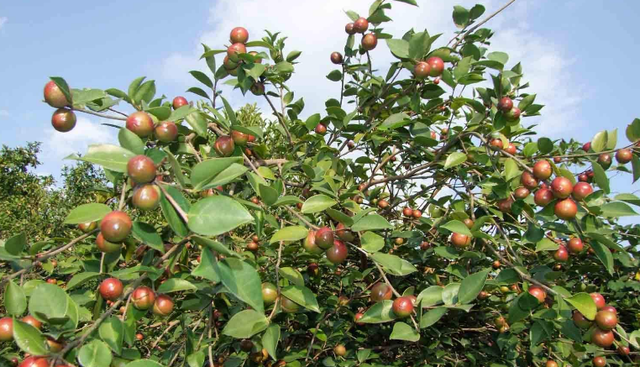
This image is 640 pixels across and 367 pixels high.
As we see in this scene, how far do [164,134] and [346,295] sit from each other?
1.63 metres

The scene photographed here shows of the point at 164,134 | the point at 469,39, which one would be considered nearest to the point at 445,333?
the point at 469,39

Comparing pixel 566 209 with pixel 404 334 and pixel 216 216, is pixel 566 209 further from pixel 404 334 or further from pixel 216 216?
pixel 216 216

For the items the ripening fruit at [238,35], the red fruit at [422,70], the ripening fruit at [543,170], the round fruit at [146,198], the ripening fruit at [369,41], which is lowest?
the round fruit at [146,198]

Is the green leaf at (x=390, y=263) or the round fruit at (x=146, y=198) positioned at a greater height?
the round fruit at (x=146, y=198)

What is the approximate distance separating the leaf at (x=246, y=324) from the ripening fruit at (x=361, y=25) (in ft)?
4.81

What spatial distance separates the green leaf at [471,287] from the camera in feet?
4.57

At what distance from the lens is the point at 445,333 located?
2508mm

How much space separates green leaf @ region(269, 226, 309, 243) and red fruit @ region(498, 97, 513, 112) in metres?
0.96

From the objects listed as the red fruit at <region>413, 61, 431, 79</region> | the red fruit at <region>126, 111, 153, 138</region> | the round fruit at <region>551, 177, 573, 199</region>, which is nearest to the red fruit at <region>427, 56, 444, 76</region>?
the red fruit at <region>413, 61, 431, 79</region>

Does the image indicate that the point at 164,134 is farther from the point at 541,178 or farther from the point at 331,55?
the point at 331,55

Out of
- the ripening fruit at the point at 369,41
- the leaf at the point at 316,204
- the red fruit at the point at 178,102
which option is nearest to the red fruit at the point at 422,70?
the ripening fruit at the point at 369,41

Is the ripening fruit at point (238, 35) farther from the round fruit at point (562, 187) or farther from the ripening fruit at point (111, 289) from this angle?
the round fruit at point (562, 187)

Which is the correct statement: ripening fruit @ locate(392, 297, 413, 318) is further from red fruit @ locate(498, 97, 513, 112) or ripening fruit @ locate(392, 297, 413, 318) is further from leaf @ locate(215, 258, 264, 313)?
red fruit @ locate(498, 97, 513, 112)

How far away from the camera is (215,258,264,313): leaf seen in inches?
41.2
